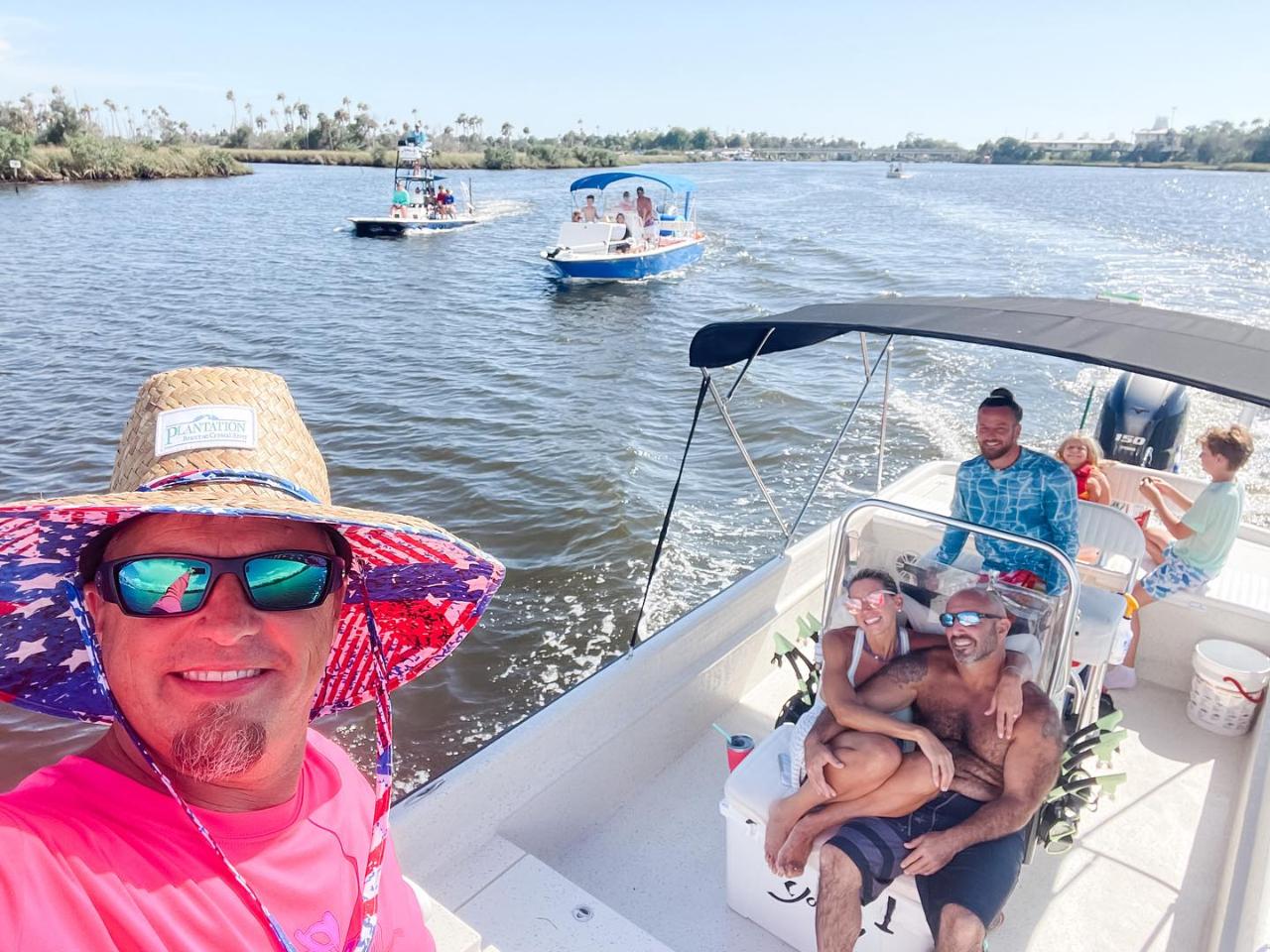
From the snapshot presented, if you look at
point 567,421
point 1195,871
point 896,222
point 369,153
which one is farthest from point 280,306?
point 369,153

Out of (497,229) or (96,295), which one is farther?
(497,229)

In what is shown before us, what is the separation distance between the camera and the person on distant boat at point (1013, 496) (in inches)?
137

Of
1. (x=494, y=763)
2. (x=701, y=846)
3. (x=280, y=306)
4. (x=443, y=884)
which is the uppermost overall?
(x=494, y=763)

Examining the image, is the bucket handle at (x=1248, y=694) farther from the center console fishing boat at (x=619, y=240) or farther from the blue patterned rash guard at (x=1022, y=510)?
the center console fishing boat at (x=619, y=240)

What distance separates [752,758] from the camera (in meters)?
2.67

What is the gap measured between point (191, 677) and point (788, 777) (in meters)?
1.90

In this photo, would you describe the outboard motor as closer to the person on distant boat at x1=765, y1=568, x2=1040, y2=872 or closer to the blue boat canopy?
the person on distant boat at x1=765, y1=568, x2=1040, y2=872

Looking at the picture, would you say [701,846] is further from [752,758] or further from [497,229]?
[497,229]

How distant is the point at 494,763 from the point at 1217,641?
338 cm

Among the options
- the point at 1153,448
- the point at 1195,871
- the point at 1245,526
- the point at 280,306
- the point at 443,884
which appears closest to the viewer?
the point at 443,884

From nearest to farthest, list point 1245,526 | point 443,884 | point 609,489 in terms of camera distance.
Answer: point 443,884 < point 1245,526 < point 609,489

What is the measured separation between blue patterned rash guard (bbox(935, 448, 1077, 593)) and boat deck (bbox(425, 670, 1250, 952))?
103 cm

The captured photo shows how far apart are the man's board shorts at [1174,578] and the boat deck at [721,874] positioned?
73 centimetres

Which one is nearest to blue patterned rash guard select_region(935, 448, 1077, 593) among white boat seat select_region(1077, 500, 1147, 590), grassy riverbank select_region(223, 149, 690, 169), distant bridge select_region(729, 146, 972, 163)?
white boat seat select_region(1077, 500, 1147, 590)
